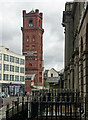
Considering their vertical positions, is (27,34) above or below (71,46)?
above

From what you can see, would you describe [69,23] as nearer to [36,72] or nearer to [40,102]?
[40,102]

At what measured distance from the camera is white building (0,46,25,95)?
5719 centimetres

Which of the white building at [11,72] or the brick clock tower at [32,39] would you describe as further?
the brick clock tower at [32,39]

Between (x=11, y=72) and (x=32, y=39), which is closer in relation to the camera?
(x=11, y=72)

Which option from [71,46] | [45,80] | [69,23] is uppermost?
[69,23]

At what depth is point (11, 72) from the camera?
6216cm

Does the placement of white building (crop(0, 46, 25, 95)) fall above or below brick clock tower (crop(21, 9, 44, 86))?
below

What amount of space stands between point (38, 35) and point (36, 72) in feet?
55.2

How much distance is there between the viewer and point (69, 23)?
1041 inches

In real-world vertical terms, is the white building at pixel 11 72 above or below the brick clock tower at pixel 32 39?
below

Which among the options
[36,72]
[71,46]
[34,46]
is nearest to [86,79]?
[71,46]

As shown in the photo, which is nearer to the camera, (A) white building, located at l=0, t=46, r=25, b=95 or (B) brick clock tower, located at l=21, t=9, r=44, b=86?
(A) white building, located at l=0, t=46, r=25, b=95

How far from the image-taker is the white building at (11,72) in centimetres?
5719

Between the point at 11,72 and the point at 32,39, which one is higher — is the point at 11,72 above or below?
below
